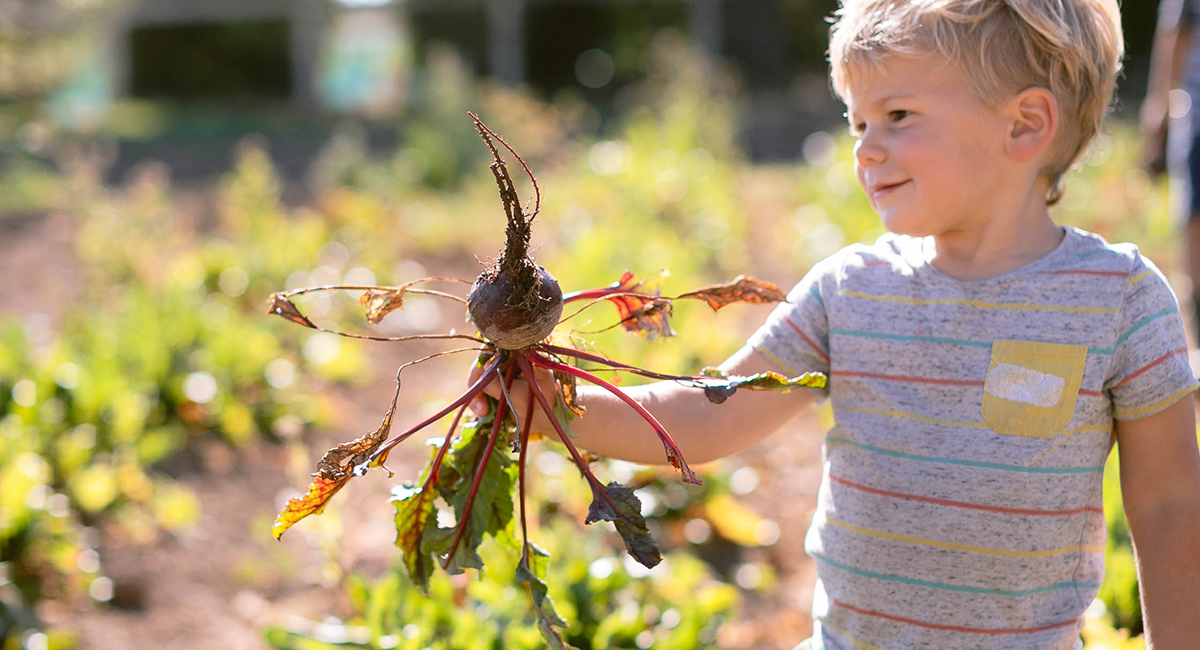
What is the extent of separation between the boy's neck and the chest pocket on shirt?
0.12m

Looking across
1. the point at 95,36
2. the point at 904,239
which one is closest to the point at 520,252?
the point at 904,239

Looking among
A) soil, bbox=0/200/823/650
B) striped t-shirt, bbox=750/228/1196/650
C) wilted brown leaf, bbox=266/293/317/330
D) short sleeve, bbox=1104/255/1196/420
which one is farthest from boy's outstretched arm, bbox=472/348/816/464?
soil, bbox=0/200/823/650

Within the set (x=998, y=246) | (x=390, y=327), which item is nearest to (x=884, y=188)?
(x=998, y=246)

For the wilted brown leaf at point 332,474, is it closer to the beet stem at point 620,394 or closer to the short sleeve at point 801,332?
the beet stem at point 620,394

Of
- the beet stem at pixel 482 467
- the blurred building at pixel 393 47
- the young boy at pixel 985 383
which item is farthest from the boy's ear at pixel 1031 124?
the blurred building at pixel 393 47

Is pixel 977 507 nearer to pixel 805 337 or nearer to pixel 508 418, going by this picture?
pixel 805 337

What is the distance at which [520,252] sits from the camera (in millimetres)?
1157

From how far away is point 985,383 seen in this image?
1393 mm

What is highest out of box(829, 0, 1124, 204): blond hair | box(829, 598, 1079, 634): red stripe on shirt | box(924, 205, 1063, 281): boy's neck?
box(829, 0, 1124, 204): blond hair

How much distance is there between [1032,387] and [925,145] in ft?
1.16

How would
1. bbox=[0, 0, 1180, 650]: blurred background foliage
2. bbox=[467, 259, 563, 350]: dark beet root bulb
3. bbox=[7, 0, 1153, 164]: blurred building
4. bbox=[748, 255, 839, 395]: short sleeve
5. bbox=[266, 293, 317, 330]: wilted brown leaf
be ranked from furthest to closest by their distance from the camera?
bbox=[7, 0, 1153, 164]: blurred building, bbox=[0, 0, 1180, 650]: blurred background foliage, bbox=[748, 255, 839, 395]: short sleeve, bbox=[266, 293, 317, 330]: wilted brown leaf, bbox=[467, 259, 563, 350]: dark beet root bulb

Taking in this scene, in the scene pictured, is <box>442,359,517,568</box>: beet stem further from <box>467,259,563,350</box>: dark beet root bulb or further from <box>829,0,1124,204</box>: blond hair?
<box>829,0,1124,204</box>: blond hair

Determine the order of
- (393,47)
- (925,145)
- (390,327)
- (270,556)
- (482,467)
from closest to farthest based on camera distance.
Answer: (482,467)
(925,145)
(270,556)
(390,327)
(393,47)

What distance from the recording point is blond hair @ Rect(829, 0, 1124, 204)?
136cm
